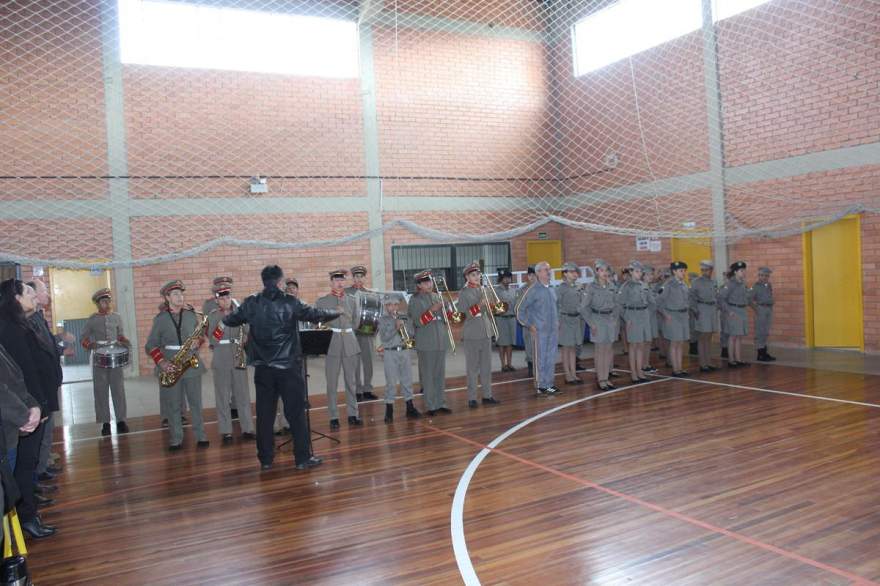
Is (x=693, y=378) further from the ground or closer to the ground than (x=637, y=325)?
closer to the ground

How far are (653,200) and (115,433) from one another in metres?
10.3

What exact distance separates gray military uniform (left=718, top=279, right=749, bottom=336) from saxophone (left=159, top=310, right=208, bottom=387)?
24.5ft

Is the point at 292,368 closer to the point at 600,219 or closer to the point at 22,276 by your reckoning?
the point at 22,276

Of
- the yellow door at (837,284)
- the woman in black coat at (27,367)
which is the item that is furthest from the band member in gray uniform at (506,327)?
the woman in black coat at (27,367)

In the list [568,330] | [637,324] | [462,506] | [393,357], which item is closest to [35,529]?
[462,506]

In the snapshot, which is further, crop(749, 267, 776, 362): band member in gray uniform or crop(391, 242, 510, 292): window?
crop(391, 242, 510, 292): window

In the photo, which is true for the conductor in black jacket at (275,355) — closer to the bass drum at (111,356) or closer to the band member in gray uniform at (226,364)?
the band member in gray uniform at (226,364)

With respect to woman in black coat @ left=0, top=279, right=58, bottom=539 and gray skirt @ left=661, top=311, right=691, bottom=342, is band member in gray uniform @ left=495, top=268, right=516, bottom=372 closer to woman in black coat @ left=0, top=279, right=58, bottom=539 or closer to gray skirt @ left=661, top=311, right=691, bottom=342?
gray skirt @ left=661, top=311, right=691, bottom=342

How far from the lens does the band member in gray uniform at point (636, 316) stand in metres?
9.31

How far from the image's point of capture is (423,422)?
24.9 feet

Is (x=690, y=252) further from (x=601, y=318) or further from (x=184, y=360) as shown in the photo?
(x=184, y=360)

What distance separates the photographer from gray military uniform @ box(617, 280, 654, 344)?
930 cm

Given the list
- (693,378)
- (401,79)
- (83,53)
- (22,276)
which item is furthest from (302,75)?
(693,378)

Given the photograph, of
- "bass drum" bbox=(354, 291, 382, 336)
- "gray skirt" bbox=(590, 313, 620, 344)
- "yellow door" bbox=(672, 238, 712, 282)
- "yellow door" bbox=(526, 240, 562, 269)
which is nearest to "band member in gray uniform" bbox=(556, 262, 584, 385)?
"gray skirt" bbox=(590, 313, 620, 344)
